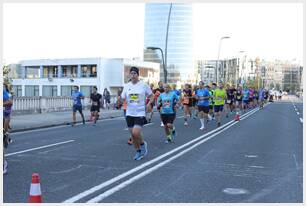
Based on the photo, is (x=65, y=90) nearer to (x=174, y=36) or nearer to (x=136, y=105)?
(x=136, y=105)

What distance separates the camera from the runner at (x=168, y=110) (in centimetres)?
1290

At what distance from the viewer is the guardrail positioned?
24.2 m

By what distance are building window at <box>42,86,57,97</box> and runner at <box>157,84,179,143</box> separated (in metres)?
61.3

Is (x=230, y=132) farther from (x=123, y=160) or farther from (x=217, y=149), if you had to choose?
(x=123, y=160)

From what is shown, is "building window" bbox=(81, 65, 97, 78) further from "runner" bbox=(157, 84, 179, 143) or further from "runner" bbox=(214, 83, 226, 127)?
"runner" bbox=(157, 84, 179, 143)

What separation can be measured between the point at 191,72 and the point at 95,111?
130m

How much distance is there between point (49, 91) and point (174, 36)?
236 feet

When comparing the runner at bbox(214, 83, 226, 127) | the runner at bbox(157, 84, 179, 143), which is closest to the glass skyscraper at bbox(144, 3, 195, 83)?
the runner at bbox(214, 83, 226, 127)

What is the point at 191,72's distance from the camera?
489 feet

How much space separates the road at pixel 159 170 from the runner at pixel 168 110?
365 mm

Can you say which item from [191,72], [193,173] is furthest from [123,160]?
[191,72]

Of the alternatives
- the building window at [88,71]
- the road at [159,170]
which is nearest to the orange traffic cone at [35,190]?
the road at [159,170]

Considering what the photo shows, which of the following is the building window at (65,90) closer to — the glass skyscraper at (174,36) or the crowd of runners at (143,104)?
the crowd of runners at (143,104)

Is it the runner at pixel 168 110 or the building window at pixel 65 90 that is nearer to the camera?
the runner at pixel 168 110
